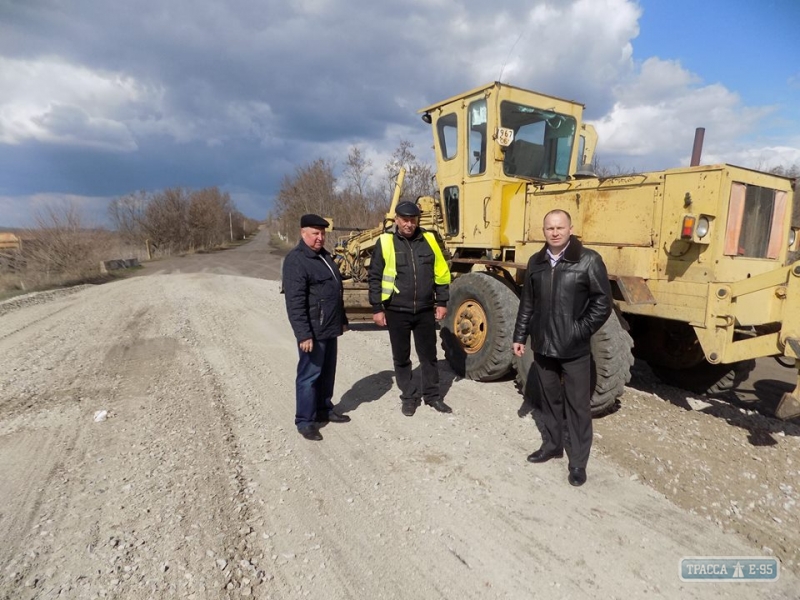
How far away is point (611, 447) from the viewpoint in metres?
3.52

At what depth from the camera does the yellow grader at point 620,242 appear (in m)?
3.49

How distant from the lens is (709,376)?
475 centimetres

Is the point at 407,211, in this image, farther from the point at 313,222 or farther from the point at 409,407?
the point at 409,407

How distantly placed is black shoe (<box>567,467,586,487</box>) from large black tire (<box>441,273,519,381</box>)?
1762 millimetres

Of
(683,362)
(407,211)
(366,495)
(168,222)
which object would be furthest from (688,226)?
(168,222)

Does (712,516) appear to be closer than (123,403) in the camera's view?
Yes

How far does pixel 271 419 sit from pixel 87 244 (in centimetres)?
1762

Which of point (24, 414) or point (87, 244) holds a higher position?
point (87, 244)

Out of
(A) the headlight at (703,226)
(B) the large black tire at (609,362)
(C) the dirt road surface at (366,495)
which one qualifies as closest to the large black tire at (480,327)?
(C) the dirt road surface at (366,495)

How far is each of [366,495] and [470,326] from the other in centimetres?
261

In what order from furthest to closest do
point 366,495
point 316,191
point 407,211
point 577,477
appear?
1. point 316,191
2. point 407,211
3. point 577,477
4. point 366,495

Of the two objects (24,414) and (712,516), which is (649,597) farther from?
(24,414)

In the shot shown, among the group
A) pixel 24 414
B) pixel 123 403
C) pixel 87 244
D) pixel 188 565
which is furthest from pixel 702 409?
pixel 87 244

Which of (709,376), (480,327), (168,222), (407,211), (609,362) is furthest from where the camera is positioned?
(168,222)
